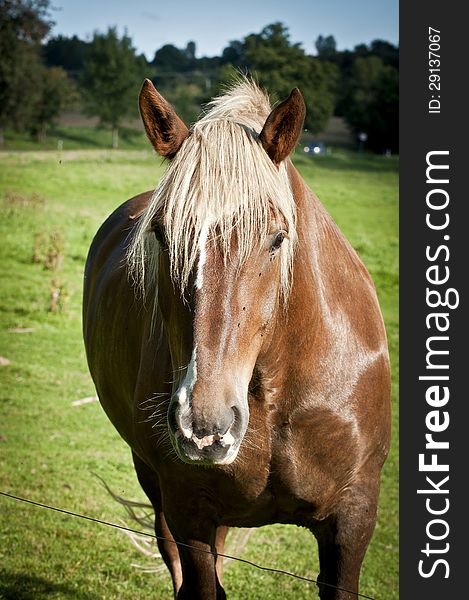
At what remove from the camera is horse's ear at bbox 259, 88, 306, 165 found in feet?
6.86

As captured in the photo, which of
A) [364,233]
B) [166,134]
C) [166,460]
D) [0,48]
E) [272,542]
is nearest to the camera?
[166,134]

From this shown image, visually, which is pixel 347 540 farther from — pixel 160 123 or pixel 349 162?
pixel 349 162

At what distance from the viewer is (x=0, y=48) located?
19.2m

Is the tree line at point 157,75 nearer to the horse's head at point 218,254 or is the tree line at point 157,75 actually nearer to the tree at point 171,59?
the tree at point 171,59

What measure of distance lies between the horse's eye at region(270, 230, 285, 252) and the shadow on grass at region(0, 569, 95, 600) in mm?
2949

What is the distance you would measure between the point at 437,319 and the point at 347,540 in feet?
3.72

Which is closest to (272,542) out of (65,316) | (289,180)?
(289,180)

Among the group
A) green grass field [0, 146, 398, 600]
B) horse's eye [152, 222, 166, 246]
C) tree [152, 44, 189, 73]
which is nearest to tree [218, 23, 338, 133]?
green grass field [0, 146, 398, 600]

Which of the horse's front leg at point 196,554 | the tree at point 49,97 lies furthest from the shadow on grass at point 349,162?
the horse's front leg at point 196,554

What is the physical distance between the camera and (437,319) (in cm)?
327

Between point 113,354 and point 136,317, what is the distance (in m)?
0.41

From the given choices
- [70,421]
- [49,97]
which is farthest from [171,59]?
[70,421]

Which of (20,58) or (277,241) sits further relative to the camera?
(20,58)

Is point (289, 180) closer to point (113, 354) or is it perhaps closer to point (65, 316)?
point (113, 354)
